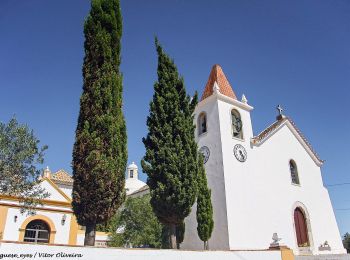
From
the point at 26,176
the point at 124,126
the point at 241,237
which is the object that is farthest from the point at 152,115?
the point at 241,237

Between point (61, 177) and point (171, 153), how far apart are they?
762 inches

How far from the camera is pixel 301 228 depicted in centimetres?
2233

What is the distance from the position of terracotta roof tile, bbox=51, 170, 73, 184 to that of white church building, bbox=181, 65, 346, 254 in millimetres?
14251

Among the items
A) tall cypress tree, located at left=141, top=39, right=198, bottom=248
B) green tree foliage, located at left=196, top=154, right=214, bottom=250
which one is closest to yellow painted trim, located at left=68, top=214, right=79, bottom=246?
tall cypress tree, located at left=141, top=39, right=198, bottom=248

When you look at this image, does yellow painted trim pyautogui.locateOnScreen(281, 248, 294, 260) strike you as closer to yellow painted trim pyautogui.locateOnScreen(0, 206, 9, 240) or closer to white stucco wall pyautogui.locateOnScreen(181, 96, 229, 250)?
white stucco wall pyautogui.locateOnScreen(181, 96, 229, 250)

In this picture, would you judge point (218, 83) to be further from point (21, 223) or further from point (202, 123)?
point (21, 223)

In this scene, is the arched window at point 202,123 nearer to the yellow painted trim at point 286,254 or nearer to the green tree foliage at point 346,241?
the yellow painted trim at point 286,254

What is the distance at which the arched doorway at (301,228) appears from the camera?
2177cm

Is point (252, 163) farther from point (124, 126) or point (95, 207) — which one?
point (95, 207)

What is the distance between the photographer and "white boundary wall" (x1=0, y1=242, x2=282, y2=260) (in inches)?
340

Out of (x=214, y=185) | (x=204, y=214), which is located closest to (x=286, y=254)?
(x=204, y=214)

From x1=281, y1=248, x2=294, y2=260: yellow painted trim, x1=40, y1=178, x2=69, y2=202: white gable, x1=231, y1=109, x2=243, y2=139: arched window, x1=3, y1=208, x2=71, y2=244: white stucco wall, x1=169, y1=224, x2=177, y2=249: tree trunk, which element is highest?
x1=231, y1=109, x2=243, y2=139: arched window

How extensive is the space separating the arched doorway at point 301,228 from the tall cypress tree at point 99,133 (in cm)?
1497

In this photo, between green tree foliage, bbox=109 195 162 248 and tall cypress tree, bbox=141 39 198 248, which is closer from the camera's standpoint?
tall cypress tree, bbox=141 39 198 248
